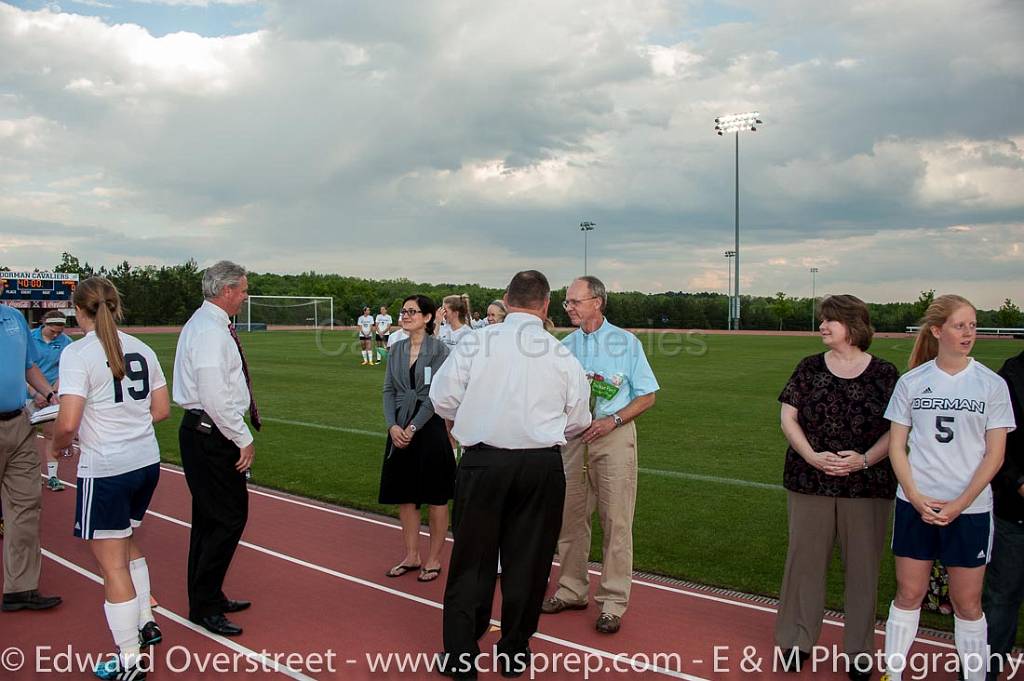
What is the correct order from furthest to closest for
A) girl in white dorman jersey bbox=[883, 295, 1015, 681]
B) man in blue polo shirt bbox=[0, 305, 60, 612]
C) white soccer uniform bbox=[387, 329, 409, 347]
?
white soccer uniform bbox=[387, 329, 409, 347], man in blue polo shirt bbox=[0, 305, 60, 612], girl in white dorman jersey bbox=[883, 295, 1015, 681]

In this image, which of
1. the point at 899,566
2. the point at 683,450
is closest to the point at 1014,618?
the point at 899,566

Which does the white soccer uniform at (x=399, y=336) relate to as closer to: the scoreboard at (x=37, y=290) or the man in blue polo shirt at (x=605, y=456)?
the man in blue polo shirt at (x=605, y=456)

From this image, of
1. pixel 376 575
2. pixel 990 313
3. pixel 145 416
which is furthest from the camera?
pixel 990 313

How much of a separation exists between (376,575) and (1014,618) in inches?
160

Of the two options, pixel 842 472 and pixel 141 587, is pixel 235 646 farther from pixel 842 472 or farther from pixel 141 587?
pixel 842 472

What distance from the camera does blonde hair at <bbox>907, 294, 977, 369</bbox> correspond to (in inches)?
146

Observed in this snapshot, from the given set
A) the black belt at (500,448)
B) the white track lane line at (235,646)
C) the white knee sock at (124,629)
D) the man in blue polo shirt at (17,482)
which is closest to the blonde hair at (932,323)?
the black belt at (500,448)

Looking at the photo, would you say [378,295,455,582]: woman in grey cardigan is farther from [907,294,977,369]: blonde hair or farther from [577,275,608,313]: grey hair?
[907,294,977,369]: blonde hair

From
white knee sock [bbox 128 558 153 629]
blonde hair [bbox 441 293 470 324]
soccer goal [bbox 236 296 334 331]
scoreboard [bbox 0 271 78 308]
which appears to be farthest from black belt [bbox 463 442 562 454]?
soccer goal [bbox 236 296 334 331]

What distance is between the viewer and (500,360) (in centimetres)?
391

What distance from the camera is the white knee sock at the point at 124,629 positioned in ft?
13.0

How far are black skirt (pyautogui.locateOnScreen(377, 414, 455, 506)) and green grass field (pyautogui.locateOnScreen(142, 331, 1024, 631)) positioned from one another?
983mm

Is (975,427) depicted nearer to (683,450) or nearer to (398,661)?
(398,661)

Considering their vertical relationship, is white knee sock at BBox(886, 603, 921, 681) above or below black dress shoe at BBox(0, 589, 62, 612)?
above
